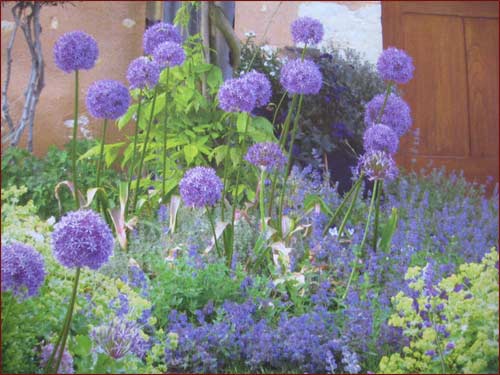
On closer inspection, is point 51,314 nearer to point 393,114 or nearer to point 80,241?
point 80,241

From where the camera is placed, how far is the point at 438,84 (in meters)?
6.03

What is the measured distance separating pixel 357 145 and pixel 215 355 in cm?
299

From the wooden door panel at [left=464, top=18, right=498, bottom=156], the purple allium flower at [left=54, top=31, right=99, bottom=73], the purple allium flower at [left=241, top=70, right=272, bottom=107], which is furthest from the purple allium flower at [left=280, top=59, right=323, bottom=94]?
the wooden door panel at [left=464, top=18, right=498, bottom=156]

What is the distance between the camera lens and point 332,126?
4.72 meters

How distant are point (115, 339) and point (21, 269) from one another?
0.32 meters

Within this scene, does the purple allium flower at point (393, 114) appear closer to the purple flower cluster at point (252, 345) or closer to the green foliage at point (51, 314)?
the purple flower cluster at point (252, 345)

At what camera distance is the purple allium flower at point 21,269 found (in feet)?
4.89

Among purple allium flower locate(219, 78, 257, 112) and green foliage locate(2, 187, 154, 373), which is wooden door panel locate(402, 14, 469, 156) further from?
green foliage locate(2, 187, 154, 373)

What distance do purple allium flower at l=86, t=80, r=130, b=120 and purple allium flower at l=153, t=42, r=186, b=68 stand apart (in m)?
0.23

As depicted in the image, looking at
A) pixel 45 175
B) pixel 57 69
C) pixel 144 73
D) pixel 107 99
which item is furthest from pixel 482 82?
pixel 107 99

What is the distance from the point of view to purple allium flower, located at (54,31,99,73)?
7.97 ft

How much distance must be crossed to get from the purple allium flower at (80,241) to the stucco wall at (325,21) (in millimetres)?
3848

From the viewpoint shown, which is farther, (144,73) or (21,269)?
(144,73)

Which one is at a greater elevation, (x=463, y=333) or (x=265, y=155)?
(x=265, y=155)
